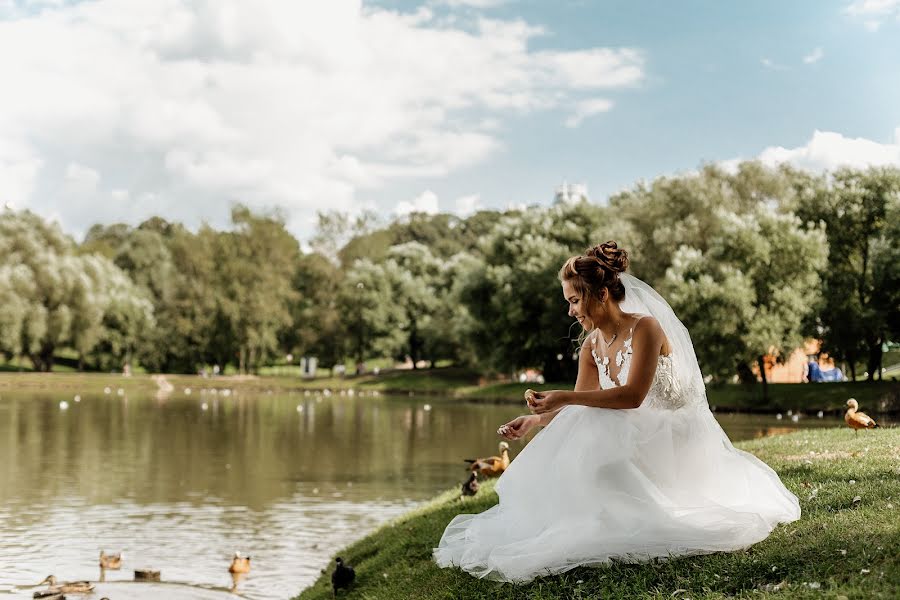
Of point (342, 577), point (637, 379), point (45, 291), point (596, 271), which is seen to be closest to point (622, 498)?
point (637, 379)

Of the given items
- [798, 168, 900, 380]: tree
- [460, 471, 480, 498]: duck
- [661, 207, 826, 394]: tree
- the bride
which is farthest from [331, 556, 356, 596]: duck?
[798, 168, 900, 380]: tree

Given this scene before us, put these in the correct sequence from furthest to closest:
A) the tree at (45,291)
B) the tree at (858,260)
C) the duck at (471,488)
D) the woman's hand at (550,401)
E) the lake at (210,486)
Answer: the tree at (45,291) → the tree at (858,260) → the lake at (210,486) → the duck at (471,488) → the woman's hand at (550,401)

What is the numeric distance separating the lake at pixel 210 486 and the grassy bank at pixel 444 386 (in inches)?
145

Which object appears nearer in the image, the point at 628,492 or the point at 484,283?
the point at 628,492

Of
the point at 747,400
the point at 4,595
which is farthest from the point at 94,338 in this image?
the point at 4,595

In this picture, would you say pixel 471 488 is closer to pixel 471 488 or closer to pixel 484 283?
pixel 471 488

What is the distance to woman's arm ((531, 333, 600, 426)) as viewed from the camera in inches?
265

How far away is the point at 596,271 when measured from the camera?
646cm

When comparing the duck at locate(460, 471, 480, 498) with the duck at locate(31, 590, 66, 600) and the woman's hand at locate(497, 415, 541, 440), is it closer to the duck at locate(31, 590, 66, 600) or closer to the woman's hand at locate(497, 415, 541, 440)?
the duck at locate(31, 590, 66, 600)

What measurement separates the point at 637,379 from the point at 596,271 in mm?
827

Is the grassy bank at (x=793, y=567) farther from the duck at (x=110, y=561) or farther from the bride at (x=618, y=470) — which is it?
the duck at (x=110, y=561)

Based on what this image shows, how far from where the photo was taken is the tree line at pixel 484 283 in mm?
39781

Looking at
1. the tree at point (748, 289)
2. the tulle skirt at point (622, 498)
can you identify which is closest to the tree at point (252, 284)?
the tree at point (748, 289)

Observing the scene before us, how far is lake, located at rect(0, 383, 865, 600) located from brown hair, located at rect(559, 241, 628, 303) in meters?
7.33
